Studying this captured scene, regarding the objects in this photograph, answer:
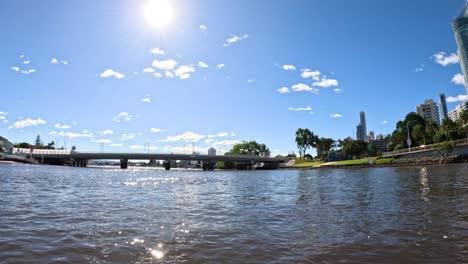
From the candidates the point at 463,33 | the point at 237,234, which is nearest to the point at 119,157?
the point at 237,234

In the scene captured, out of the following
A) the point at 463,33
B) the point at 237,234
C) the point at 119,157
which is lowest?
the point at 237,234

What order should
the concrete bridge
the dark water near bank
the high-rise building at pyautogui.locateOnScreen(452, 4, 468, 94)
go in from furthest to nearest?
the high-rise building at pyautogui.locateOnScreen(452, 4, 468, 94) < the concrete bridge < the dark water near bank

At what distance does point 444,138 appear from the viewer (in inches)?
4668

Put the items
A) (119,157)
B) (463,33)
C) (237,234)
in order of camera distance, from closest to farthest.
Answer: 1. (237,234)
2. (119,157)
3. (463,33)

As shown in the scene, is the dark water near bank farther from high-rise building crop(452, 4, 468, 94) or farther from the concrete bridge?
high-rise building crop(452, 4, 468, 94)

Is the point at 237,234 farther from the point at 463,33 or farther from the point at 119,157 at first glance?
the point at 463,33

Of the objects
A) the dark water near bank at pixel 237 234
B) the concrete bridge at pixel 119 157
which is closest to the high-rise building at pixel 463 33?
the concrete bridge at pixel 119 157

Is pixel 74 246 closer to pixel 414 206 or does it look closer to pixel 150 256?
pixel 150 256

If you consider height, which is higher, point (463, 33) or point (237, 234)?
point (463, 33)

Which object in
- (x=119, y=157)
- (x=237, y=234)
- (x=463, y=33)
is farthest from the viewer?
(x=463, y=33)

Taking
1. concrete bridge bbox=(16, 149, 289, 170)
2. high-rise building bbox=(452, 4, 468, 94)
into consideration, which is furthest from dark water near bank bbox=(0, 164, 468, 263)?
high-rise building bbox=(452, 4, 468, 94)

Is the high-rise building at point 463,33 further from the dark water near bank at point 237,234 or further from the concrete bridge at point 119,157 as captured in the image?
the dark water near bank at point 237,234

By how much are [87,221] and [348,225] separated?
10.3m

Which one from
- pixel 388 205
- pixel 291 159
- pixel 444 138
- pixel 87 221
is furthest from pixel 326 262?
pixel 291 159
